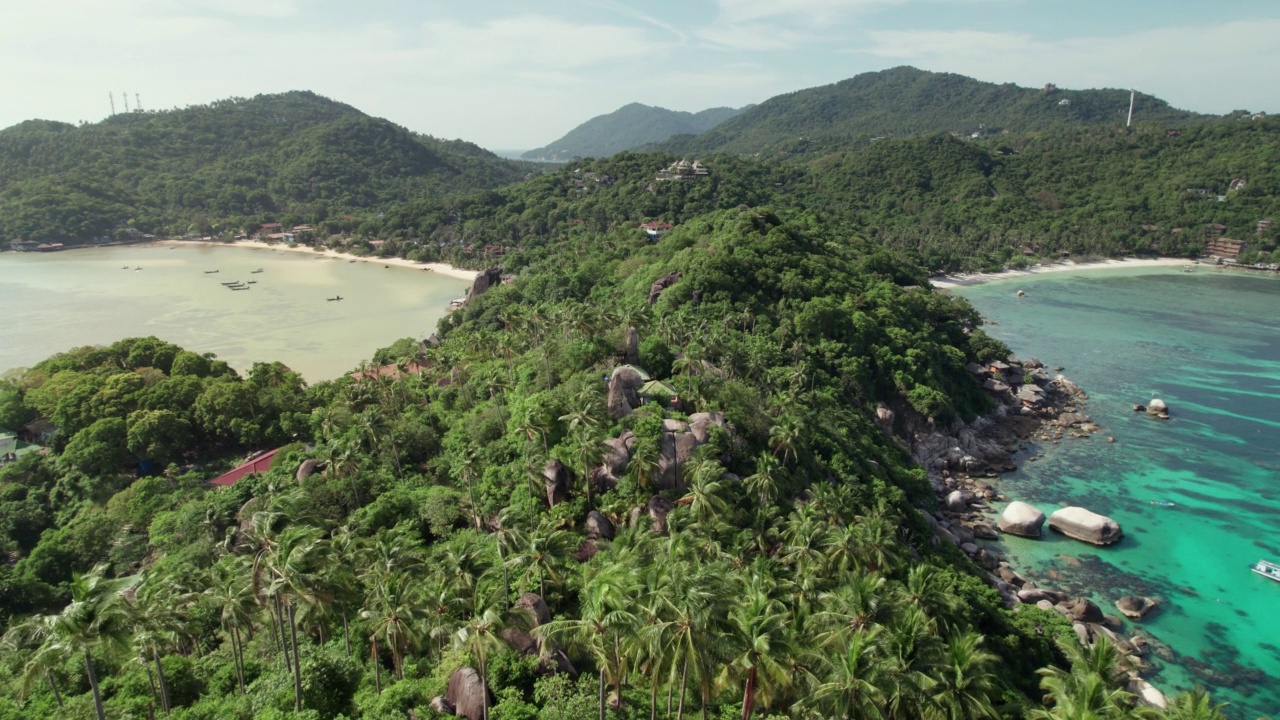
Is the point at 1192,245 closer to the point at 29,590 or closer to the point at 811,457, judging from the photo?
the point at 811,457

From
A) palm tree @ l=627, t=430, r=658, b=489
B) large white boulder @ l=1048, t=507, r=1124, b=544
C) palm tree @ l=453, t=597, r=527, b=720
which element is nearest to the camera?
palm tree @ l=453, t=597, r=527, b=720

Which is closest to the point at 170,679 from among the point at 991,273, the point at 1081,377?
the point at 1081,377

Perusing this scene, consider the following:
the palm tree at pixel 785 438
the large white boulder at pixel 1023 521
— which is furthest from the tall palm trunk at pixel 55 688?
the large white boulder at pixel 1023 521

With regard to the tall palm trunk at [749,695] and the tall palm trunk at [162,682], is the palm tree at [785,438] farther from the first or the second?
the tall palm trunk at [162,682]

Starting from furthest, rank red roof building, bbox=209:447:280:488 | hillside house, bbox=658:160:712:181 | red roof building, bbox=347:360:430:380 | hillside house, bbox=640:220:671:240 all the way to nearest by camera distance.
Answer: hillside house, bbox=658:160:712:181 < hillside house, bbox=640:220:671:240 < red roof building, bbox=347:360:430:380 < red roof building, bbox=209:447:280:488

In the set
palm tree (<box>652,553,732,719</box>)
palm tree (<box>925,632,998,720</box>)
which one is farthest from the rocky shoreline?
palm tree (<box>652,553,732,719</box>)

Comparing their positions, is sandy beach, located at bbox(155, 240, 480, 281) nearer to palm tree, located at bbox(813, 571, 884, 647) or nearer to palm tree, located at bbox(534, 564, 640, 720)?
palm tree, located at bbox(534, 564, 640, 720)
